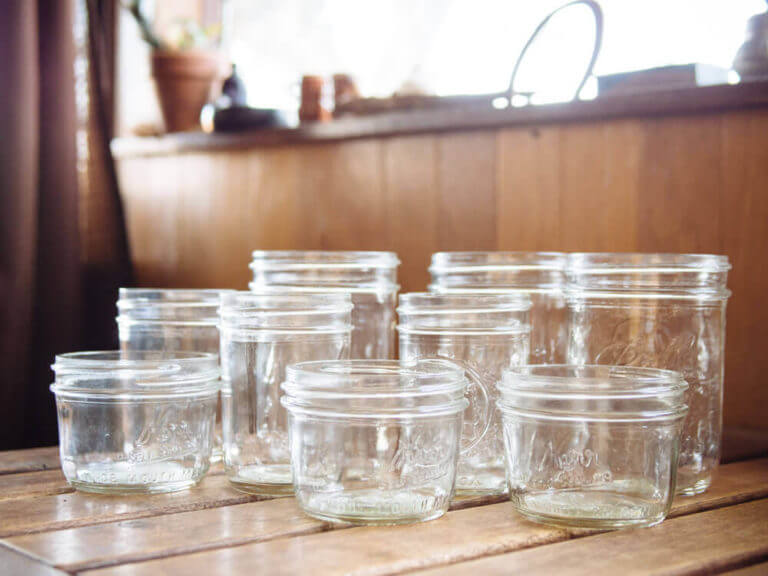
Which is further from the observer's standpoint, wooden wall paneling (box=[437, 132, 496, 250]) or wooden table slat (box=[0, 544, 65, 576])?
wooden wall paneling (box=[437, 132, 496, 250])

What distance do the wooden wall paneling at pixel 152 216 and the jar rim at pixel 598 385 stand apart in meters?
1.82

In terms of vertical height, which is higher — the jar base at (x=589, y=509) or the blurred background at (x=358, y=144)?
the blurred background at (x=358, y=144)

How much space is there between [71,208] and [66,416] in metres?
1.39

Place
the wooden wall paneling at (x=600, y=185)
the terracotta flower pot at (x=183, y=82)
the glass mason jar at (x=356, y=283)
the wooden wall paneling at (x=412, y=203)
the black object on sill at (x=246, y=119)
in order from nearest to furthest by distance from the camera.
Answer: the glass mason jar at (x=356, y=283)
the wooden wall paneling at (x=600, y=185)
the wooden wall paneling at (x=412, y=203)
the black object on sill at (x=246, y=119)
the terracotta flower pot at (x=183, y=82)

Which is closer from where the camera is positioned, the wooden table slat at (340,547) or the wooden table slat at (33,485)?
the wooden table slat at (340,547)

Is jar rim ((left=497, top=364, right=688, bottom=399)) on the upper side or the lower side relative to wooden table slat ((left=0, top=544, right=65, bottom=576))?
upper

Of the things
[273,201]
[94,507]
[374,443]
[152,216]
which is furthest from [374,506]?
[152,216]

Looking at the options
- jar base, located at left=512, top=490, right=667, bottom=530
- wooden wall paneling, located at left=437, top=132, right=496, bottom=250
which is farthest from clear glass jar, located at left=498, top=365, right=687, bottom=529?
wooden wall paneling, located at left=437, top=132, right=496, bottom=250

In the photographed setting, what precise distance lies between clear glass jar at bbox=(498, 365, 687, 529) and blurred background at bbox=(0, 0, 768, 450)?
0.68 meters

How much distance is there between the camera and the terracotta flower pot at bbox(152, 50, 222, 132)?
263 centimetres

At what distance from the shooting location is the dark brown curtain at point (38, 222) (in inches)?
87.6

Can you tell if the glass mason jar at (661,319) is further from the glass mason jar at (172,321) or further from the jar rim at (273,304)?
the glass mason jar at (172,321)

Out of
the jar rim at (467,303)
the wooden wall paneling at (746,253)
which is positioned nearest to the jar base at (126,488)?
the jar rim at (467,303)

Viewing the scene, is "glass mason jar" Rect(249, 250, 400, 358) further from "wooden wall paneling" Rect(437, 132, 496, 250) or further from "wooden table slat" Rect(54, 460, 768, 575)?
"wooden wall paneling" Rect(437, 132, 496, 250)
